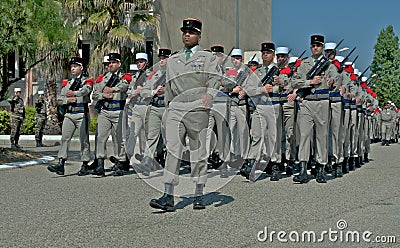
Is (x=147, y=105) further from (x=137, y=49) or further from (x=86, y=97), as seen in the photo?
(x=137, y=49)

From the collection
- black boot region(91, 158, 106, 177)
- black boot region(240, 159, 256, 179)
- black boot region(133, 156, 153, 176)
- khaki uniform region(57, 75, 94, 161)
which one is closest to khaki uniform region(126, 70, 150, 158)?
black boot region(133, 156, 153, 176)

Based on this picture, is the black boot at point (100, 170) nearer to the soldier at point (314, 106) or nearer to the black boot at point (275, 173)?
the black boot at point (275, 173)

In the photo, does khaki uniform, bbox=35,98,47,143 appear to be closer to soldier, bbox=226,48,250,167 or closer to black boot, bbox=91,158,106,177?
black boot, bbox=91,158,106,177

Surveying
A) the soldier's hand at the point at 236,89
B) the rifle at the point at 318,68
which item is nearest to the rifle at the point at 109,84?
the soldier's hand at the point at 236,89

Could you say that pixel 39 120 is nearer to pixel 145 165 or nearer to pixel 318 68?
pixel 145 165

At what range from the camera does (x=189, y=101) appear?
7762 mm

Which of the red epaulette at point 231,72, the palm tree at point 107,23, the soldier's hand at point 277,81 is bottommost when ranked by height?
the soldier's hand at point 277,81

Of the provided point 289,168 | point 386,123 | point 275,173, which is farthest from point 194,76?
point 386,123

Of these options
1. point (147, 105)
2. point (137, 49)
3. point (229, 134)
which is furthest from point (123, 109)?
point (137, 49)

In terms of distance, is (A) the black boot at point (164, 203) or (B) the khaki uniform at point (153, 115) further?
(B) the khaki uniform at point (153, 115)

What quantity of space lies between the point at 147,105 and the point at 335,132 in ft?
10.8

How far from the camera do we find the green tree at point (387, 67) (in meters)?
65.5

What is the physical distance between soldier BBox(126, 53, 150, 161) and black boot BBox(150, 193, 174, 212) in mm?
4321

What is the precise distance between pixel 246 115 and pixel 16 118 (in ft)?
31.7
